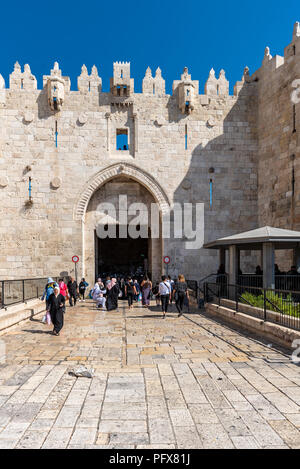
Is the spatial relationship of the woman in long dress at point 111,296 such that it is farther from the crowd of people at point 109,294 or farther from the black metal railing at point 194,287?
the black metal railing at point 194,287

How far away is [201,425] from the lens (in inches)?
146

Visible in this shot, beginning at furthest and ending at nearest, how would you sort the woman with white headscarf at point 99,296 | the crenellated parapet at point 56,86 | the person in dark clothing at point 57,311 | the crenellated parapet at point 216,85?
1. the crenellated parapet at point 216,85
2. the crenellated parapet at point 56,86
3. the woman with white headscarf at point 99,296
4. the person in dark clothing at point 57,311

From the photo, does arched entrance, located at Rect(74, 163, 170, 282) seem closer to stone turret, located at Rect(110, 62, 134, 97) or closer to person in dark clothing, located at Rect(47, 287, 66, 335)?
stone turret, located at Rect(110, 62, 134, 97)

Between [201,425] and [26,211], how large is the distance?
14.9m

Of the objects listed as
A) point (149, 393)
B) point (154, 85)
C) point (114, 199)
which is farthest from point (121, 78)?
point (149, 393)

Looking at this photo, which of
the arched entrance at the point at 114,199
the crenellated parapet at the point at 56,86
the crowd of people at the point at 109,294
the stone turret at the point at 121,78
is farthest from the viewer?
the arched entrance at the point at 114,199

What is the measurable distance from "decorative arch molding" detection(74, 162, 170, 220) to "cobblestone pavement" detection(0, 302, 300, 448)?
966cm

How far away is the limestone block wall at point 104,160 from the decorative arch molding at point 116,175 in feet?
0.45

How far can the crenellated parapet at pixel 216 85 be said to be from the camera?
18000 millimetres

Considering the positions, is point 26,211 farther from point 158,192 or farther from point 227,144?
point 227,144

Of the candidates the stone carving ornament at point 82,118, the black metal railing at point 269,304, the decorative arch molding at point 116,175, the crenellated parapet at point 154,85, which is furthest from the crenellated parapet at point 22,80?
the black metal railing at point 269,304

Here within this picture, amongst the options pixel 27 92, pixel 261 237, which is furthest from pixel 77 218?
pixel 261 237

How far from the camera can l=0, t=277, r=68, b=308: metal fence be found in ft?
32.3

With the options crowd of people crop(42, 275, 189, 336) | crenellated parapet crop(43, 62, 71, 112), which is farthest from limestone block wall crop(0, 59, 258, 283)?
crowd of people crop(42, 275, 189, 336)
